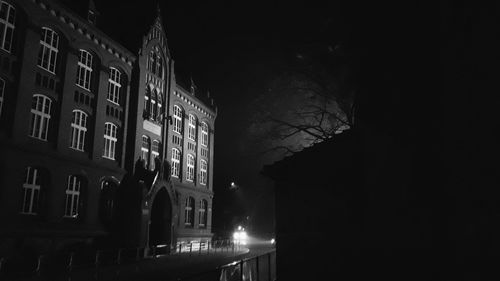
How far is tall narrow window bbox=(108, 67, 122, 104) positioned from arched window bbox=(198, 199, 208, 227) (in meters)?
16.6

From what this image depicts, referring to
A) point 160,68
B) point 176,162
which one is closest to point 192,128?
point 176,162

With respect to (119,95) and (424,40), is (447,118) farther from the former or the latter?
(119,95)

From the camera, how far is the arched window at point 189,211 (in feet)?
123

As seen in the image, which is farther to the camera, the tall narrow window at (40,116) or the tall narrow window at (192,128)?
the tall narrow window at (192,128)

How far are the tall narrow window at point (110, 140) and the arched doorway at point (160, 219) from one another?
526 cm

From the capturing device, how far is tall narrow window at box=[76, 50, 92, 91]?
25.3m

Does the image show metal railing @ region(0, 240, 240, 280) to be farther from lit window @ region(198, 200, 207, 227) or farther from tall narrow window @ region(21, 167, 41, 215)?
lit window @ region(198, 200, 207, 227)

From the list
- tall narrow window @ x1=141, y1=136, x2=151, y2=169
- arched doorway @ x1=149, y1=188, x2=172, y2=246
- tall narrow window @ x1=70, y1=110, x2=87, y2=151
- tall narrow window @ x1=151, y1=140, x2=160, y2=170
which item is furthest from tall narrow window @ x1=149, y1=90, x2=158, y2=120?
tall narrow window @ x1=70, y1=110, x2=87, y2=151

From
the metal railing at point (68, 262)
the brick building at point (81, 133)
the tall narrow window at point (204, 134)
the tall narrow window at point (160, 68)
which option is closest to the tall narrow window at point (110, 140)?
the brick building at point (81, 133)

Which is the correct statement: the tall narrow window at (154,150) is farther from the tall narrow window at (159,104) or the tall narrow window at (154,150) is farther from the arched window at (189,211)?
the arched window at (189,211)

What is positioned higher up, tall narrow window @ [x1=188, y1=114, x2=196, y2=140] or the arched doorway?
tall narrow window @ [x1=188, y1=114, x2=196, y2=140]

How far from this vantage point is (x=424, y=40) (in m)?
4.96

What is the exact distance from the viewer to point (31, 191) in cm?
2100

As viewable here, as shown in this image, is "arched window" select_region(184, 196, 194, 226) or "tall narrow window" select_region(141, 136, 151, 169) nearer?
"tall narrow window" select_region(141, 136, 151, 169)
